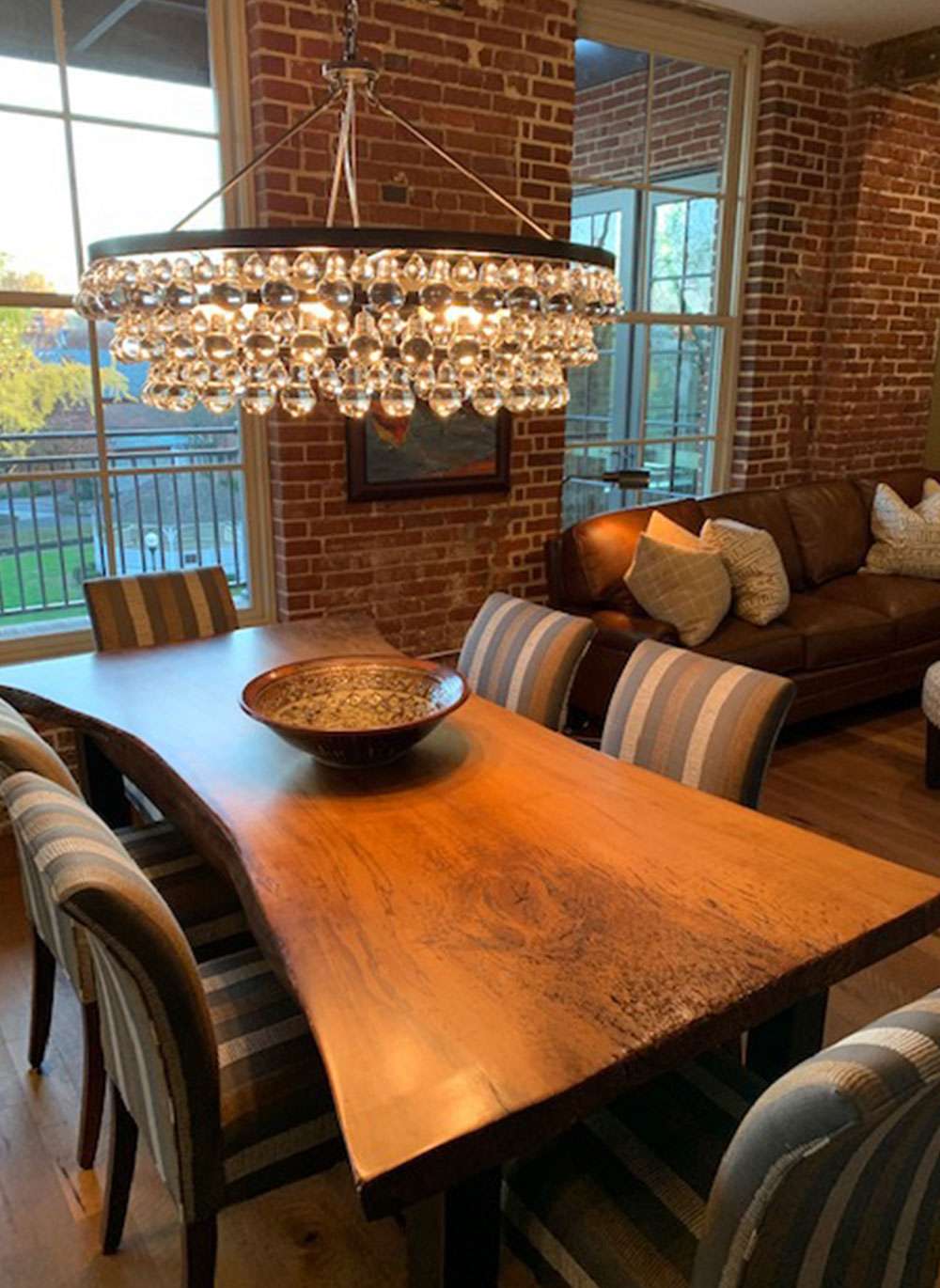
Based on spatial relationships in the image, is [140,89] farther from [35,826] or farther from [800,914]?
[800,914]

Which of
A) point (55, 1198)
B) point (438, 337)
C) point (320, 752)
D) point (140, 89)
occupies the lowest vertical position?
point (55, 1198)

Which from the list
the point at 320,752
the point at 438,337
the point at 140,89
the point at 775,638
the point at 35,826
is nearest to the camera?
the point at 35,826

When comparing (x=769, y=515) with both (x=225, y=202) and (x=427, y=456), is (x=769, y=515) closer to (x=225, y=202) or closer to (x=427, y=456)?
(x=427, y=456)

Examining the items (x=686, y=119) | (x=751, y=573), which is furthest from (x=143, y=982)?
(x=686, y=119)

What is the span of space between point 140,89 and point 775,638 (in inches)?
115

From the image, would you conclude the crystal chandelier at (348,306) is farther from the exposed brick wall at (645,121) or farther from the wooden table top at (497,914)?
the exposed brick wall at (645,121)

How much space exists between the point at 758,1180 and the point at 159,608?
2.33 metres

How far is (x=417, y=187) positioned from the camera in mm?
3371

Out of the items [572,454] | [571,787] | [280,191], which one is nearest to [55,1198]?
[571,787]

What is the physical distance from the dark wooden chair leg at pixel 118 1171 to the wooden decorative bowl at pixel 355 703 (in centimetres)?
68

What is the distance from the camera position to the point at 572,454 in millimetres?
4320

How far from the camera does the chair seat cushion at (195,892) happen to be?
185 centimetres

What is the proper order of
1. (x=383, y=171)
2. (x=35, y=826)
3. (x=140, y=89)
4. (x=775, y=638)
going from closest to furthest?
(x=35, y=826) → (x=140, y=89) → (x=383, y=171) → (x=775, y=638)

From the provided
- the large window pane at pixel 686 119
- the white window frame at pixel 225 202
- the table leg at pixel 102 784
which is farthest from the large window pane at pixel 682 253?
the table leg at pixel 102 784
